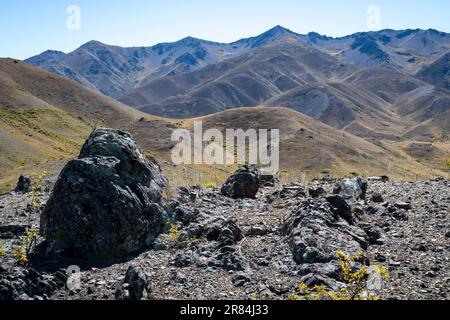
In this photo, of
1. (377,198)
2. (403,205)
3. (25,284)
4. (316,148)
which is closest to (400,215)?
(403,205)

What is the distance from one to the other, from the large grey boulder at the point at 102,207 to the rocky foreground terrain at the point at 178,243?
0.04 metres

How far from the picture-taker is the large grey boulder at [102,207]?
47.6 feet

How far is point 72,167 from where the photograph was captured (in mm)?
15508

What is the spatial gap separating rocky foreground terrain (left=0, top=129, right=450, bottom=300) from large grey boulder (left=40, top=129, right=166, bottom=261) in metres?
0.04

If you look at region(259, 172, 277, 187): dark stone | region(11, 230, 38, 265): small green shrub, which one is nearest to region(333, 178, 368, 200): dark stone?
region(259, 172, 277, 187): dark stone

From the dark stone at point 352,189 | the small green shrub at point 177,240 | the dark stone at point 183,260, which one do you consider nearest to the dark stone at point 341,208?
the dark stone at point 352,189

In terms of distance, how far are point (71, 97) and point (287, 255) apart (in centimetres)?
11980

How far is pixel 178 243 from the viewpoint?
52.4 ft

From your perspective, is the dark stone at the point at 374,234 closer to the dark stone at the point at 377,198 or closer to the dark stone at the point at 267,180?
the dark stone at the point at 377,198

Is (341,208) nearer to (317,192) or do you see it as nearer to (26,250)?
(317,192)

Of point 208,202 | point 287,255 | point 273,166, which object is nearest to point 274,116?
point 273,166
